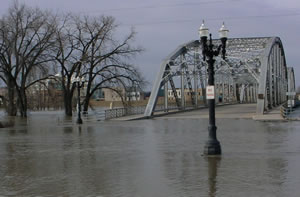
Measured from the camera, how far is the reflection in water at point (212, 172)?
27.9 ft

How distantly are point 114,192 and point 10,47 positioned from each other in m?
38.2

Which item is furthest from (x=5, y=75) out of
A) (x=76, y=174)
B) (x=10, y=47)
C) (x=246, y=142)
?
(x=76, y=174)

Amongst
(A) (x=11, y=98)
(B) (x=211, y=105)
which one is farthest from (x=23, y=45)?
(B) (x=211, y=105)

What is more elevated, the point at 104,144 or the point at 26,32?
the point at 26,32

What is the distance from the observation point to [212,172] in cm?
1045

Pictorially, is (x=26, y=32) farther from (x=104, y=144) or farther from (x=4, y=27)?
(x=104, y=144)

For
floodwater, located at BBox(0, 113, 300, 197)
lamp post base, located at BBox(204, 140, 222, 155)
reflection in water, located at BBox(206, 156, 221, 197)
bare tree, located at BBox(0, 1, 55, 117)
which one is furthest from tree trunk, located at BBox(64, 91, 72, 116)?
reflection in water, located at BBox(206, 156, 221, 197)

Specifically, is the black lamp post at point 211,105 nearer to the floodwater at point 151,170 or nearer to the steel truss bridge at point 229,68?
the floodwater at point 151,170

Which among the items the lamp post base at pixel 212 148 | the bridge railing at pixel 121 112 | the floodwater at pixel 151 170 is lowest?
the floodwater at pixel 151 170

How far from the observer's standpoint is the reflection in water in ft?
27.9

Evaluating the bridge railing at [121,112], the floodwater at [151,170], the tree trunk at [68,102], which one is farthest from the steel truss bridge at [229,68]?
the floodwater at [151,170]

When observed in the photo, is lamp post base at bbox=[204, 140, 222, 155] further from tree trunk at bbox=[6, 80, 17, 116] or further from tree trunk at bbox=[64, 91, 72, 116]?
tree trunk at bbox=[6, 80, 17, 116]

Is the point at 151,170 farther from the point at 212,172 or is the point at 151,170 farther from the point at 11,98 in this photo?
the point at 11,98

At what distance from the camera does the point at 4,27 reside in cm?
4247
